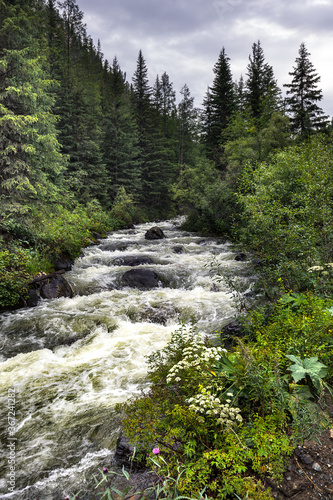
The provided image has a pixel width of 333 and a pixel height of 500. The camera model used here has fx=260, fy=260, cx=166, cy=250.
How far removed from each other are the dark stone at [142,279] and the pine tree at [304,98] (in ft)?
78.2

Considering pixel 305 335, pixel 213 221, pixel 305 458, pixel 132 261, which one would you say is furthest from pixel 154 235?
pixel 305 458

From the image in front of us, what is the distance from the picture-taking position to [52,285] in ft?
30.0

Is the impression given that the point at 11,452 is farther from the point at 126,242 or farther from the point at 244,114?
the point at 244,114

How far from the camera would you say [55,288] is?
909cm

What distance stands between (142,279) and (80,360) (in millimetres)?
4884

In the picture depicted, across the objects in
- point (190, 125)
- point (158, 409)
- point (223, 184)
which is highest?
point (190, 125)

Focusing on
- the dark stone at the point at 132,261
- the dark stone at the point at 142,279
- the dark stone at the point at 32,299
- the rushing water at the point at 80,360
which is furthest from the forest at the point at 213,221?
the dark stone at the point at 142,279

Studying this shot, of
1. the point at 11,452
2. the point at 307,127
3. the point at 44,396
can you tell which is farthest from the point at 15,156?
the point at 307,127

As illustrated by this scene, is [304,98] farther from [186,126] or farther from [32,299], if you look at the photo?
[32,299]

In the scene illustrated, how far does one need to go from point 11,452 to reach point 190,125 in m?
49.1

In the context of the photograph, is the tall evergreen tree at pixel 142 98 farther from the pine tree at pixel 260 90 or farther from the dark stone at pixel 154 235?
the dark stone at pixel 154 235

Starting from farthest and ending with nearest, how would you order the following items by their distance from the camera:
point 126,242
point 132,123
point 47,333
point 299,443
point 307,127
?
point 132,123 → point 307,127 → point 126,242 → point 47,333 → point 299,443

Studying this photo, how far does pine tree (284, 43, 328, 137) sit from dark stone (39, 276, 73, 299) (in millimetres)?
26448

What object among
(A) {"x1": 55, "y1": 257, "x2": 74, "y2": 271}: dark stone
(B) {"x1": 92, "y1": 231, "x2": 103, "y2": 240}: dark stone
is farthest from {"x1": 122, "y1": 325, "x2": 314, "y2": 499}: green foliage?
(B) {"x1": 92, "y1": 231, "x2": 103, "y2": 240}: dark stone
